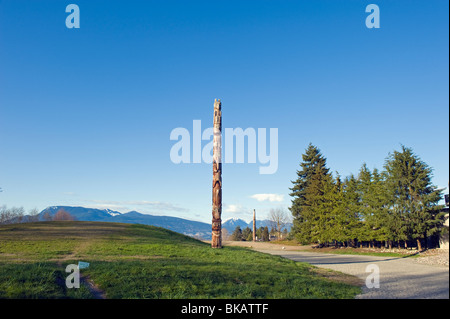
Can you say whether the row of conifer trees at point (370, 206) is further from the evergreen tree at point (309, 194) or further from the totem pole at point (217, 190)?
the totem pole at point (217, 190)

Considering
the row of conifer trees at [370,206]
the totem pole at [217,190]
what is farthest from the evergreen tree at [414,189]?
the totem pole at [217,190]

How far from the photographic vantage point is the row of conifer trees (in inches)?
484

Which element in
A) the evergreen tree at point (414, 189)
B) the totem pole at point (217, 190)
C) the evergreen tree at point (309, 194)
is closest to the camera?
the evergreen tree at point (414, 189)

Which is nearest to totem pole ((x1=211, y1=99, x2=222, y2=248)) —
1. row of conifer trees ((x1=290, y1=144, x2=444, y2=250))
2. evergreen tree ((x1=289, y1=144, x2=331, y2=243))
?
row of conifer trees ((x1=290, y1=144, x2=444, y2=250))

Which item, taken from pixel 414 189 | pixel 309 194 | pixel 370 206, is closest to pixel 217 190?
pixel 414 189

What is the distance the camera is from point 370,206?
102 feet

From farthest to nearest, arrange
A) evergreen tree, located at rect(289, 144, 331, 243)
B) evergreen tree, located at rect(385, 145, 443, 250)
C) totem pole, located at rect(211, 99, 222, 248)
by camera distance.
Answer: evergreen tree, located at rect(289, 144, 331, 243), totem pole, located at rect(211, 99, 222, 248), evergreen tree, located at rect(385, 145, 443, 250)

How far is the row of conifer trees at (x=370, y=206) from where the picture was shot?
40.3 ft

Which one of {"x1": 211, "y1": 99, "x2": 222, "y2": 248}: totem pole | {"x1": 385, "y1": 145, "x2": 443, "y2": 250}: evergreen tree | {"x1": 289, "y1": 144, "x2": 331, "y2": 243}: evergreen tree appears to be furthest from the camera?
{"x1": 289, "y1": 144, "x2": 331, "y2": 243}: evergreen tree

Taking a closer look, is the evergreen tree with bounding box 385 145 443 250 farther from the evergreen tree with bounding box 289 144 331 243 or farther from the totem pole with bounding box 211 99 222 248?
the evergreen tree with bounding box 289 144 331 243

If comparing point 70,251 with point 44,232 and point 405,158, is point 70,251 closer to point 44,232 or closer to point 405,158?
point 44,232

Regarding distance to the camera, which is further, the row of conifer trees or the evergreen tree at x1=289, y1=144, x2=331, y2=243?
the evergreen tree at x1=289, y1=144, x2=331, y2=243
